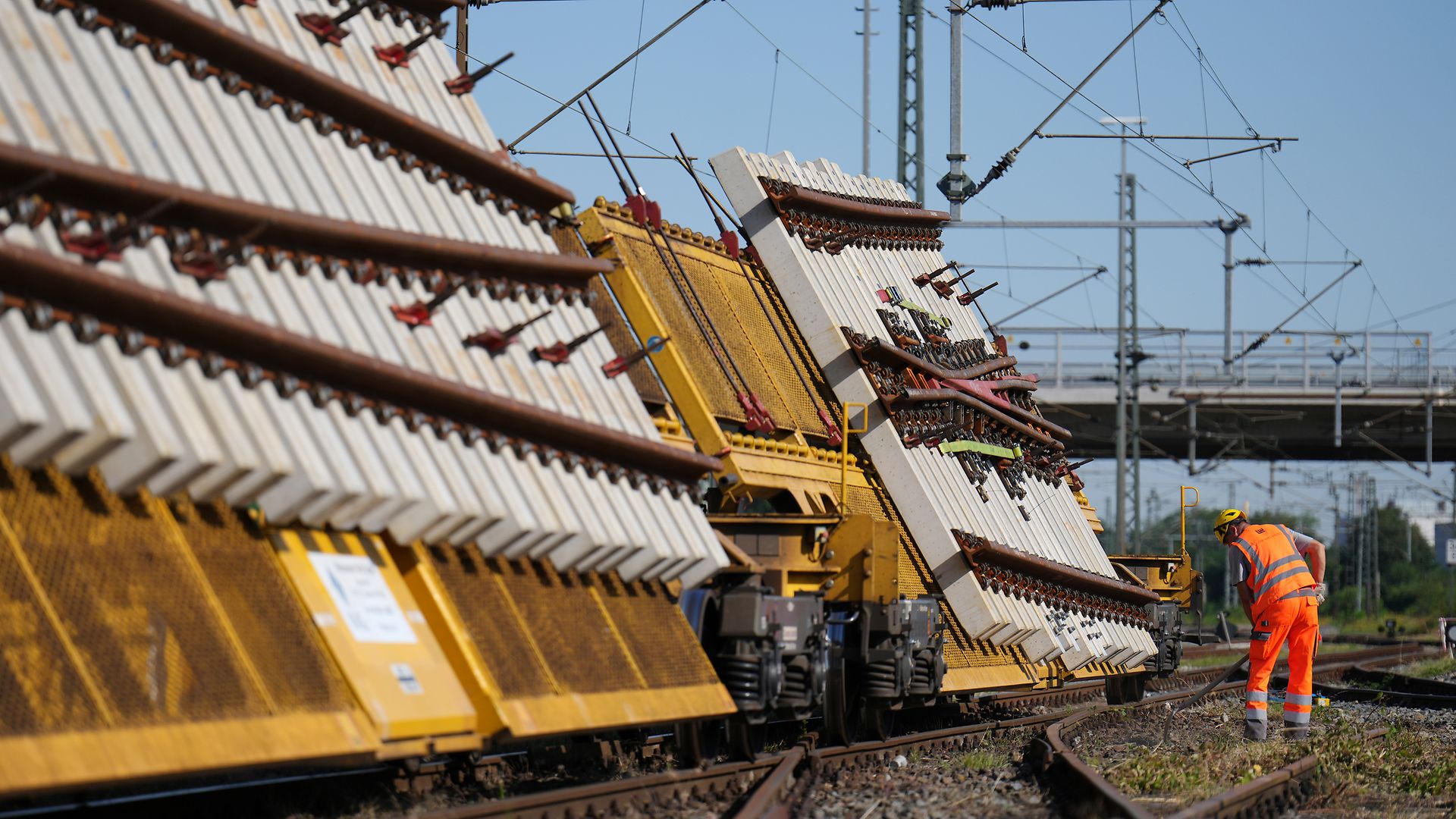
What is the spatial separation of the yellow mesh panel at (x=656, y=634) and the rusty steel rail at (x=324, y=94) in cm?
268

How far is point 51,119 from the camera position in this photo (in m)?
7.77

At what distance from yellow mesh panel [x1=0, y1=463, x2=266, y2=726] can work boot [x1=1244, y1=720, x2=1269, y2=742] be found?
9.74 metres

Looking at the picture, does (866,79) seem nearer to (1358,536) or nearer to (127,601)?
(127,601)

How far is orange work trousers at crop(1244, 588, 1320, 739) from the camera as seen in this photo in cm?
1485

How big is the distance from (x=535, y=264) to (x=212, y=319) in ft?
12.6

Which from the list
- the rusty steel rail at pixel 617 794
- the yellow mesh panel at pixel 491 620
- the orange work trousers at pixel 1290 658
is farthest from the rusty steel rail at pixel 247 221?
the orange work trousers at pixel 1290 658

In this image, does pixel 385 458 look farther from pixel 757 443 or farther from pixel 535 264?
pixel 757 443

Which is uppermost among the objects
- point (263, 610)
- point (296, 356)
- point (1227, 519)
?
point (296, 356)

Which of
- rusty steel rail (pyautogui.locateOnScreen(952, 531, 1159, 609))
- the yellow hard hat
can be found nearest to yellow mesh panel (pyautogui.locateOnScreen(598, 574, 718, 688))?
rusty steel rail (pyautogui.locateOnScreen(952, 531, 1159, 609))

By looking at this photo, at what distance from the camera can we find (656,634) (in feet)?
37.1

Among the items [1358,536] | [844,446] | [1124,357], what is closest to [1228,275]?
[1124,357]

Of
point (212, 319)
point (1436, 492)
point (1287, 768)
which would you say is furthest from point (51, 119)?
point (1436, 492)

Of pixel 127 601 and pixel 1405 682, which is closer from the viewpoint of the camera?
pixel 127 601

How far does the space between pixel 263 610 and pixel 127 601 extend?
34.0 inches
